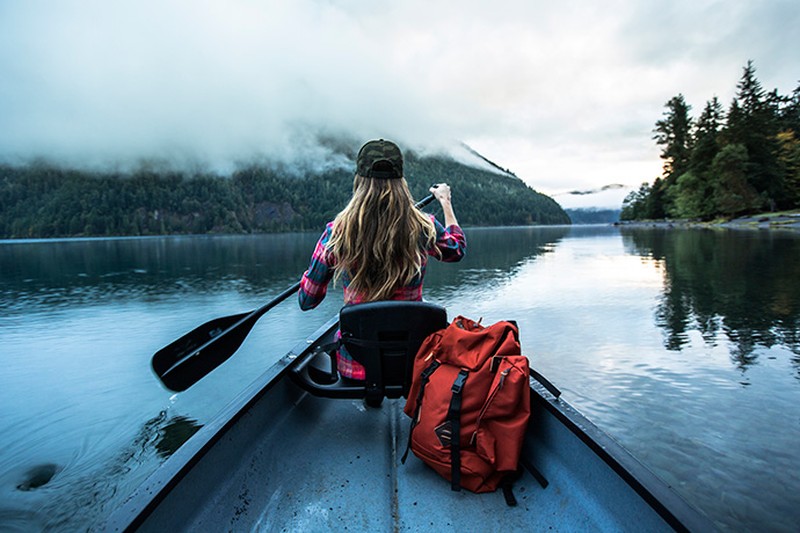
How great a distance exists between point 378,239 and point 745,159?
217 feet

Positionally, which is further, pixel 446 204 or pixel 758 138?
pixel 758 138

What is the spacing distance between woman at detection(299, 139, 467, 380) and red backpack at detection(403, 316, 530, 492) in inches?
23.1

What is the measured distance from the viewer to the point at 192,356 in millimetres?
4375

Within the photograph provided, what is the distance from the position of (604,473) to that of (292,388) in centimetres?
245

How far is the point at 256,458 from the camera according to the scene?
283 cm

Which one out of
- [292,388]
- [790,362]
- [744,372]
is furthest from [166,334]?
[790,362]

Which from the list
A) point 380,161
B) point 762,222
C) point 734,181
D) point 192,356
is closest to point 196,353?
point 192,356

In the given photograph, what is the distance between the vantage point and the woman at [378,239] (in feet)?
9.37

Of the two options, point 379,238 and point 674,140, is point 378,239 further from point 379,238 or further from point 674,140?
point 674,140

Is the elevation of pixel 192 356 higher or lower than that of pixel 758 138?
lower

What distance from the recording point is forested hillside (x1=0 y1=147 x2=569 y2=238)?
12706cm

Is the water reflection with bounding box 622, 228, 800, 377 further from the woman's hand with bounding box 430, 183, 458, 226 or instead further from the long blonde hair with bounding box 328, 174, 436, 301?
the long blonde hair with bounding box 328, 174, 436, 301

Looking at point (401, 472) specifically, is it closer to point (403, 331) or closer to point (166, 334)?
point (403, 331)

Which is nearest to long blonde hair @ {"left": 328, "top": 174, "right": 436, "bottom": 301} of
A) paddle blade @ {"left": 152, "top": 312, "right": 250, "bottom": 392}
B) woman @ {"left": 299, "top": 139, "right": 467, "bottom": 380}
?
woman @ {"left": 299, "top": 139, "right": 467, "bottom": 380}
